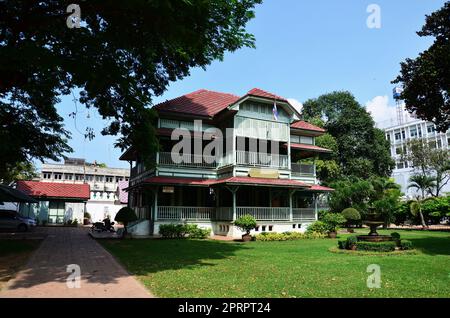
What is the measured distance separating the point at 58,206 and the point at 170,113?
23.3 meters

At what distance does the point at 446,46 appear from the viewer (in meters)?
14.3

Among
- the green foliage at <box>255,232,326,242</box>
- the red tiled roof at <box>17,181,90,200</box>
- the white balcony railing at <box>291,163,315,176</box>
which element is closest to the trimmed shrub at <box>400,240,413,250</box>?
the green foliage at <box>255,232,326,242</box>

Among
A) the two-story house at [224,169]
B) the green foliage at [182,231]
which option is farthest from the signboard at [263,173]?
the green foliage at [182,231]

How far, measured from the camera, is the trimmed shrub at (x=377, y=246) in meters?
Result: 14.8

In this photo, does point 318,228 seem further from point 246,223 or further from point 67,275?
point 67,275

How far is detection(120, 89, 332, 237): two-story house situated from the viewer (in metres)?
23.4

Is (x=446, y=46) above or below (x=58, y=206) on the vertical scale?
above

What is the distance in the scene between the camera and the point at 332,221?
24.0 metres

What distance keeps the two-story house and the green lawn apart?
9.39 metres

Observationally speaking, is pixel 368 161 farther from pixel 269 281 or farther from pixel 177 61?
pixel 269 281

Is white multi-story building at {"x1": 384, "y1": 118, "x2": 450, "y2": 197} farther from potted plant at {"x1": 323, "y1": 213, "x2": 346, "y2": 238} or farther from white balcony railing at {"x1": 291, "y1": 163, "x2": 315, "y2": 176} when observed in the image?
potted plant at {"x1": 323, "y1": 213, "x2": 346, "y2": 238}

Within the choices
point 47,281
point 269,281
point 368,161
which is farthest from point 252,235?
point 368,161
